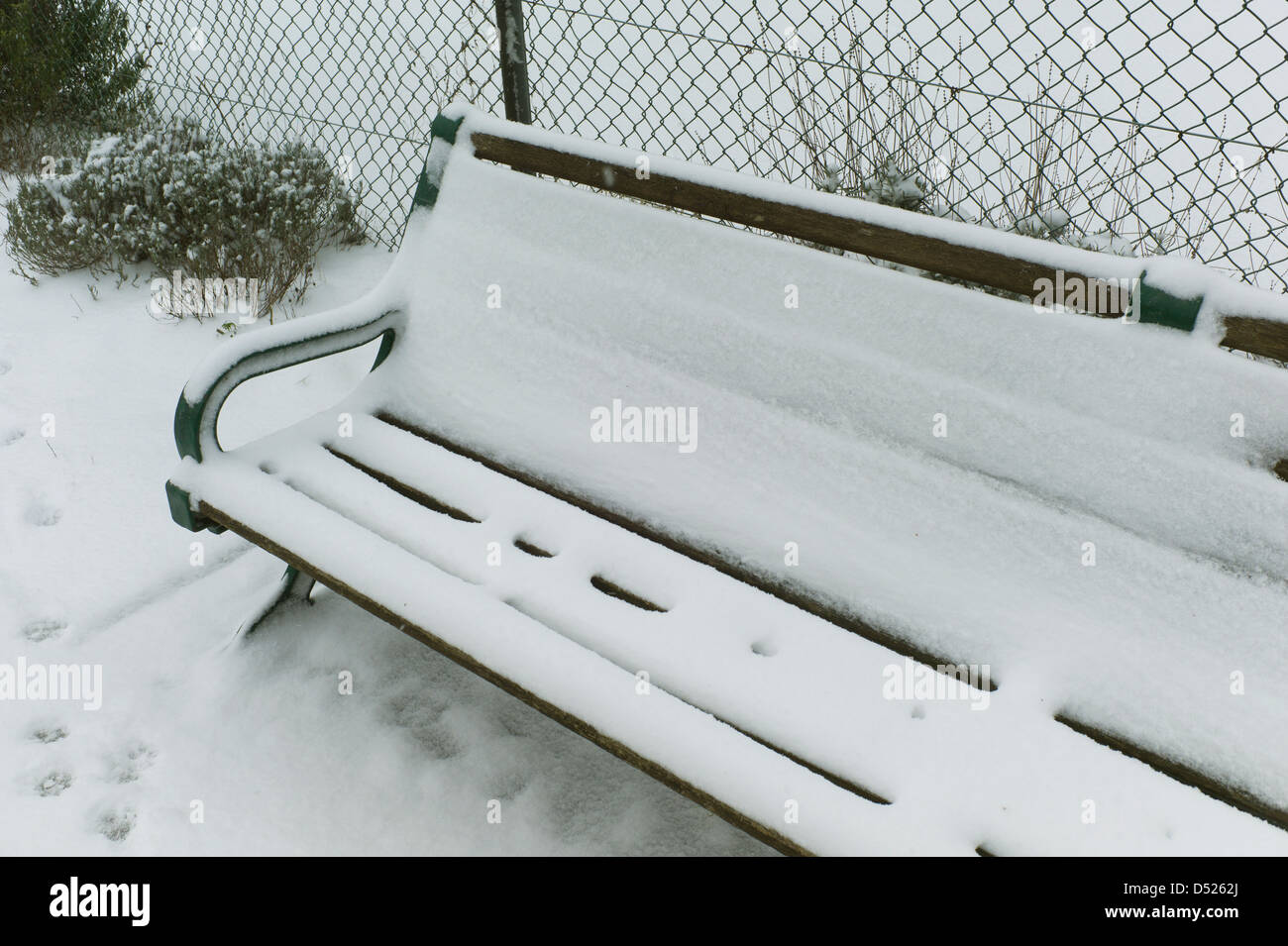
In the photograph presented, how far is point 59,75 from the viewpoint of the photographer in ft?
17.5

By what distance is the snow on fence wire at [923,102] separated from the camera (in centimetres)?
317

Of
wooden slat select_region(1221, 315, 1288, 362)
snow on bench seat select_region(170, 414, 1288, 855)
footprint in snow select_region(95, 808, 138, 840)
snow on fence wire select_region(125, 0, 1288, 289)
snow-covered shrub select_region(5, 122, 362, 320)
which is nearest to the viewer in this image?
snow on bench seat select_region(170, 414, 1288, 855)

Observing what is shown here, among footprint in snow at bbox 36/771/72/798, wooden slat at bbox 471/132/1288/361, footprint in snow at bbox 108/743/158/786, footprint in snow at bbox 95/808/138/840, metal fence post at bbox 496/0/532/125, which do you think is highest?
metal fence post at bbox 496/0/532/125

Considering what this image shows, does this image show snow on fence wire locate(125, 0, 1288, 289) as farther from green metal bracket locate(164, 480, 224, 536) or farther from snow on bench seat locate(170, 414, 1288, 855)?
green metal bracket locate(164, 480, 224, 536)

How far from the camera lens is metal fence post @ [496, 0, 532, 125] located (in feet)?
9.75

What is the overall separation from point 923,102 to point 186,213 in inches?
115

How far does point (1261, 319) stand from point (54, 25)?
595cm

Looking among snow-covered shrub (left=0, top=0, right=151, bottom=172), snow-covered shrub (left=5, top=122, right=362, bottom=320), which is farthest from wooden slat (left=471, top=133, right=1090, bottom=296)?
snow-covered shrub (left=0, top=0, right=151, bottom=172)

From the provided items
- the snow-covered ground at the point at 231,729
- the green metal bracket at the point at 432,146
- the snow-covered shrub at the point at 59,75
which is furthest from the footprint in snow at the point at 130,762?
the snow-covered shrub at the point at 59,75

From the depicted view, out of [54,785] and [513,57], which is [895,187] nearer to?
[513,57]

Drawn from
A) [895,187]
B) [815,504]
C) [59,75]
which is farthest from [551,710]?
[59,75]

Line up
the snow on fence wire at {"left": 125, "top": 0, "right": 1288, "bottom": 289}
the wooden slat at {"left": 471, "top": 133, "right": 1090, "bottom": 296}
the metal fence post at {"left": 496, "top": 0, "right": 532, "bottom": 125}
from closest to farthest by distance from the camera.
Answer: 1. the wooden slat at {"left": 471, "top": 133, "right": 1090, "bottom": 296}
2. the metal fence post at {"left": 496, "top": 0, "right": 532, "bottom": 125}
3. the snow on fence wire at {"left": 125, "top": 0, "right": 1288, "bottom": 289}

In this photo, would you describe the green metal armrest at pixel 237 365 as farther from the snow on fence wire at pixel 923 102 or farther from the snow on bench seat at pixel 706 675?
the snow on fence wire at pixel 923 102

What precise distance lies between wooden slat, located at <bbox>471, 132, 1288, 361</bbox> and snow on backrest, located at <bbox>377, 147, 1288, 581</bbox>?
1.3 inches
